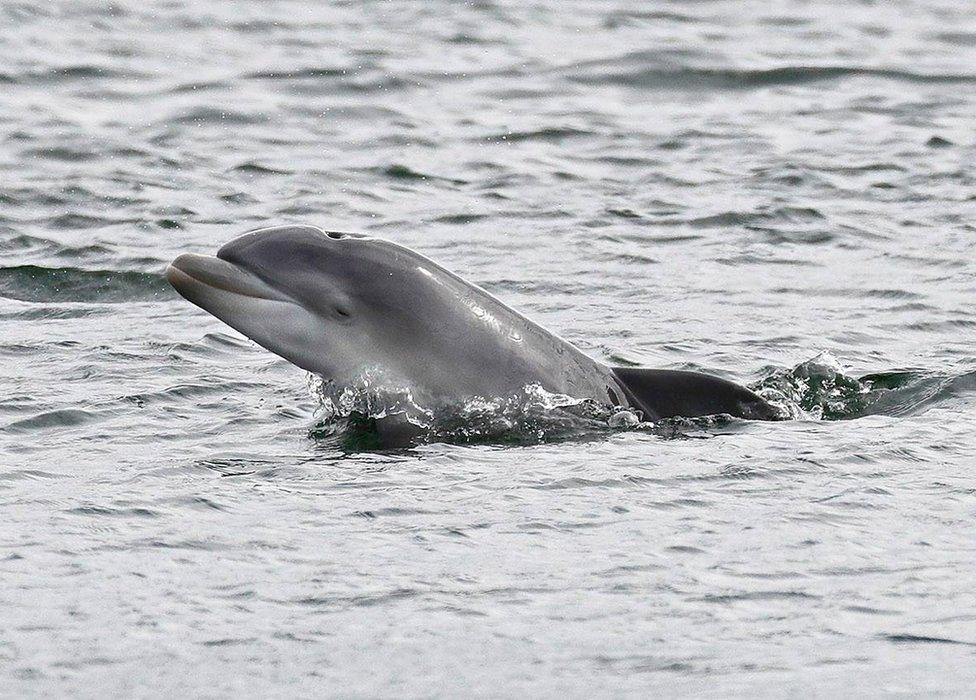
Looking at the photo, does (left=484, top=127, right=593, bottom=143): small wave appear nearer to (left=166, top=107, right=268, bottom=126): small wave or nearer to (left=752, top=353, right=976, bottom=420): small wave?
(left=166, top=107, right=268, bottom=126): small wave

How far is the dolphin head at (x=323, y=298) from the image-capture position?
10.5 metres

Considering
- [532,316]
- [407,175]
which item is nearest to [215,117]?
[407,175]

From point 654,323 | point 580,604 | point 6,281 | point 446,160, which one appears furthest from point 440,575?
point 446,160

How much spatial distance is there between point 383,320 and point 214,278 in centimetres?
91

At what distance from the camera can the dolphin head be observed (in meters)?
10.5

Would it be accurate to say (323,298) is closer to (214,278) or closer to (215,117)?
(214,278)

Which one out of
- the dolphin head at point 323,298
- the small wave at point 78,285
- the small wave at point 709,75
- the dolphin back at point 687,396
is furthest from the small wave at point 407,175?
the dolphin head at point 323,298

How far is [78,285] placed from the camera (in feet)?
48.7

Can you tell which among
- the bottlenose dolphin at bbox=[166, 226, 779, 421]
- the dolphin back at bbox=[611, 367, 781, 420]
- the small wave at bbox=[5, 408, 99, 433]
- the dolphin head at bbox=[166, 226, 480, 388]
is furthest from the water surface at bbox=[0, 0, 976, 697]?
the dolphin head at bbox=[166, 226, 480, 388]

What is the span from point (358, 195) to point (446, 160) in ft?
5.47

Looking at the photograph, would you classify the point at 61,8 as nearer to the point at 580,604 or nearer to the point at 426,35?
the point at 426,35

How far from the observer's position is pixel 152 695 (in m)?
7.18

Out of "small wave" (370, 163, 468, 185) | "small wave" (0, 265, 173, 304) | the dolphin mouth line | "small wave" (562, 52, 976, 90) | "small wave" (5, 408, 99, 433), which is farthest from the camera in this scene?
"small wave" (562, 52, 976, 90)

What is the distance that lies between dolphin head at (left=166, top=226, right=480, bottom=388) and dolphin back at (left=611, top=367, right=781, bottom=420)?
1.17 metres
